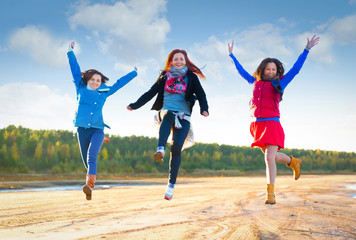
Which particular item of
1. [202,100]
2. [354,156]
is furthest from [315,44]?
[354,156]

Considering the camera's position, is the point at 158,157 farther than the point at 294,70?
No

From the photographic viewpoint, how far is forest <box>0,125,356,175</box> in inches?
1464

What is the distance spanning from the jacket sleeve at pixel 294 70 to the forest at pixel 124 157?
32.6 metres

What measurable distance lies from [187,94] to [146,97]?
82cm

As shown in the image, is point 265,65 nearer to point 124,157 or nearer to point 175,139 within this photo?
point 175,139

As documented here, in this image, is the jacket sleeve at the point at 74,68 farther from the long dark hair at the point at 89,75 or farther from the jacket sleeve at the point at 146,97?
the jacket sleeve at the point at 146,97

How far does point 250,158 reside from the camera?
54031mm

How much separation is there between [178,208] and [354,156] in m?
53.3

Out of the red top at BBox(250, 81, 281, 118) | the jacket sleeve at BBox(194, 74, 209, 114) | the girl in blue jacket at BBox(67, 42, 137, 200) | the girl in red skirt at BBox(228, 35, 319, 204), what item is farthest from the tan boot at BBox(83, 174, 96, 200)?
the red top at BBox(250, 81, 281, 118)

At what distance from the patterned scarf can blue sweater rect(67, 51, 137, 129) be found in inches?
32.2

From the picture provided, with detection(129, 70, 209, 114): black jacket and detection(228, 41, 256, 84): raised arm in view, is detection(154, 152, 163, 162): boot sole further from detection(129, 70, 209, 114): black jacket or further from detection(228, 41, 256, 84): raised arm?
detection(228, 41, 256, 84): raised arm

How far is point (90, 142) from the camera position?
608cm

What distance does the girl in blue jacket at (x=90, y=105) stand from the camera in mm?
6044

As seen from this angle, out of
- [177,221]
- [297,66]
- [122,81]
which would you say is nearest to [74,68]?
[122,81]
